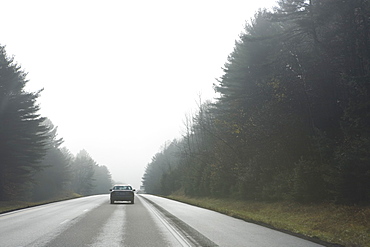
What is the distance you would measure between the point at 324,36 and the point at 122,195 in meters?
19.7

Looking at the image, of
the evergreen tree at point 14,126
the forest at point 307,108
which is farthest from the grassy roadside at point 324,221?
the evergreen tree at point 14,126

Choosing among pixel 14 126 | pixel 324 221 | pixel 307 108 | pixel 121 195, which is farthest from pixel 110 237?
pixel 14 126

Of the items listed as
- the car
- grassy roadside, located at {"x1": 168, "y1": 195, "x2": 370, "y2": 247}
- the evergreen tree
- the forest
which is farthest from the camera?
the evergreen tree

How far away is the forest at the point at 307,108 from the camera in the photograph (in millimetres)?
16531

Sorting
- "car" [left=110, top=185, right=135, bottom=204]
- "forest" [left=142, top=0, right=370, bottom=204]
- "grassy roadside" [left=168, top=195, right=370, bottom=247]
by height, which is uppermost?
"forest" [left=142, top=0, right=370, bottom=204]

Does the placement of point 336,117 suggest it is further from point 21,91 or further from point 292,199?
point 21,91

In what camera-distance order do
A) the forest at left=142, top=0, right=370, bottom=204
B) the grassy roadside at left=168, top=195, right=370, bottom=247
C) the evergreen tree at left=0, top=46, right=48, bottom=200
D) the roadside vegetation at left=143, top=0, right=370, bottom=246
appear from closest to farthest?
the grassy roadside at left=168, top=195, right=370, bottom=247
the roadside vegetation at left=143, top=0, right=370, bottom=246
the forest at left=142, top=0, right=370, bottom=204
the evergreen tree at left=0, top=46, right=48, bottom=200

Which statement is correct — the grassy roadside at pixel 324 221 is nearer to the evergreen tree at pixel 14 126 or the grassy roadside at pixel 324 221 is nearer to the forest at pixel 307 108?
the forest at pixel 307 108

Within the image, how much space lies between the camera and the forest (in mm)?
16531

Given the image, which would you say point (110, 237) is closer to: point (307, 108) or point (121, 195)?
point (307, 108)

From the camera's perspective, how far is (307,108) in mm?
22578

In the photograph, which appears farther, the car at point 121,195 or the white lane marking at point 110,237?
the car at point 121,195

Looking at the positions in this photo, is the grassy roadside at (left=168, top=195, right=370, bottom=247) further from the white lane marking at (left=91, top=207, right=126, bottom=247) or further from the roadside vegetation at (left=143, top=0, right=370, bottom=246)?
the white lane marking at (left=91, top=207, right=126, bottom=247)

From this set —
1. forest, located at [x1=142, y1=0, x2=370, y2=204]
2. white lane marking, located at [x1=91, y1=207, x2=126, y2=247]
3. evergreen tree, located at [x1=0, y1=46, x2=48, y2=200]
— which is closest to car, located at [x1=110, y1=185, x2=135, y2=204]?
forest, located at [x1=142, y1=0, x2=370, y2=204]
